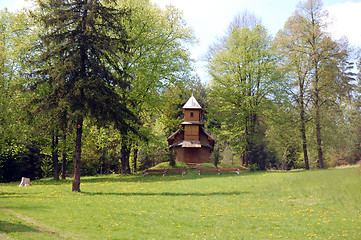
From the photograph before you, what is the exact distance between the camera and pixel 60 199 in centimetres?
1614

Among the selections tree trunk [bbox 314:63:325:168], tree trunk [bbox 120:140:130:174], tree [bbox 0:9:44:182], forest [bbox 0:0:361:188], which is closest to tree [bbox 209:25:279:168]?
forest [bbox 0:0:361:188]

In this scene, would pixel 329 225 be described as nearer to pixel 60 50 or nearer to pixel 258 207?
pixel 258 207

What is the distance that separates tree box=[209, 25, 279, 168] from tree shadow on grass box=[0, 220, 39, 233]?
2868 cm

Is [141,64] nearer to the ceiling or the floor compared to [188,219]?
nearer to the ceiling

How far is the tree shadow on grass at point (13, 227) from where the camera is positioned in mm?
9439

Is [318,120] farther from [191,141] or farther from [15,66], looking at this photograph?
[15,66]

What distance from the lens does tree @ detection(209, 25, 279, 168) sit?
119 ft

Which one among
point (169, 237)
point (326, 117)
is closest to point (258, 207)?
point (169, 237)

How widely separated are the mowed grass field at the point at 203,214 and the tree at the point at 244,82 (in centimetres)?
1810

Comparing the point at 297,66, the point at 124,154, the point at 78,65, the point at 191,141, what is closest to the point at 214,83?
the point at 191,141

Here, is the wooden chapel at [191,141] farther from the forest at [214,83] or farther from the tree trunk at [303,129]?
the tree trunk at [303,129]

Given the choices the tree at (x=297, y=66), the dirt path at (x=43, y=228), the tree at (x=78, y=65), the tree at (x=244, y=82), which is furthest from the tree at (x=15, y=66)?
the tree at (x=297, y=66)

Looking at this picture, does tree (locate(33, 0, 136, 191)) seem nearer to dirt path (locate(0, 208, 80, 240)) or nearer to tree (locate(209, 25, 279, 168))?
dirt path (locate(0, 208, 80, 240))

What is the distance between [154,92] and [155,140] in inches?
202
